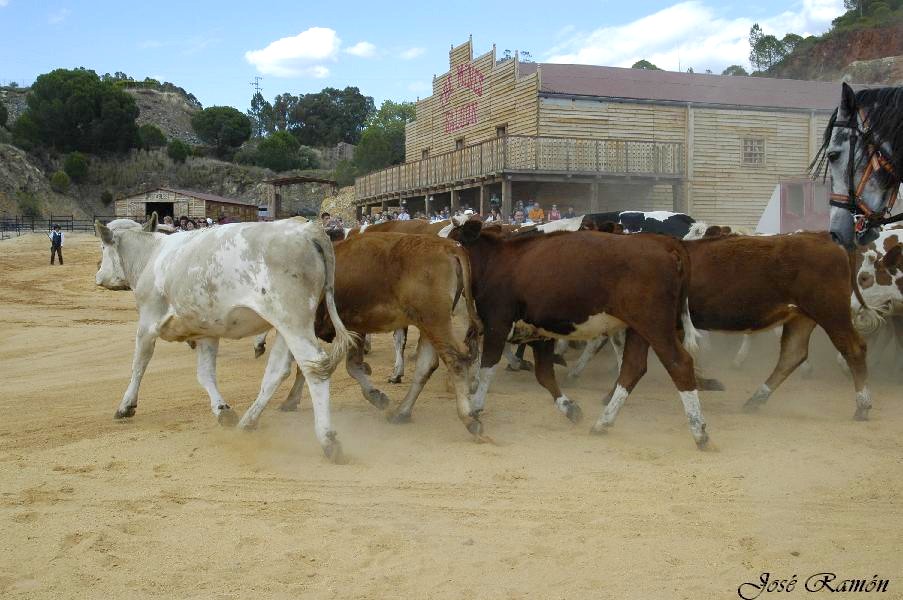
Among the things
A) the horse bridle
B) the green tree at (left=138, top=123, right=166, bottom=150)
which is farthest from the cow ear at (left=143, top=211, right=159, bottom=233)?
the green tree at (left=138, top=123, right=166, bottom=150)

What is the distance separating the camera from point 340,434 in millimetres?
7023

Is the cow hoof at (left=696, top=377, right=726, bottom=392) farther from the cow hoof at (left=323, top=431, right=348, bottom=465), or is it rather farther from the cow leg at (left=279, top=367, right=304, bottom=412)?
the cow hoof at (left=323, top=431, right=348, bottom=465)

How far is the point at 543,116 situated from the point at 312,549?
27552 mm

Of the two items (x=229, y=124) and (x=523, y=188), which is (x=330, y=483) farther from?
(x=229, y=124)

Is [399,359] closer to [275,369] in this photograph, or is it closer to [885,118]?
[275,369]

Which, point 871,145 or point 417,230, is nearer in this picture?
point 871,145

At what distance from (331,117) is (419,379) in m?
104

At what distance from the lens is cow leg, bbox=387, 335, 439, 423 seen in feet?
24.4

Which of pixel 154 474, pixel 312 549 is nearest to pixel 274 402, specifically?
pixel 154 474

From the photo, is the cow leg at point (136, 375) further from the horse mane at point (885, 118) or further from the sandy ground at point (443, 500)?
the horse mane at point (885, 118)

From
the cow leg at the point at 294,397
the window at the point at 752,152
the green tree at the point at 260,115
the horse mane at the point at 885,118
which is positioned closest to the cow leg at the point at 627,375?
the horse mane at the point at 885,118

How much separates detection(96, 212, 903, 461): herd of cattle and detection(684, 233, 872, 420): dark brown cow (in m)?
0.01

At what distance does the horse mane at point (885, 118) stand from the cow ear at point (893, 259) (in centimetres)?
476

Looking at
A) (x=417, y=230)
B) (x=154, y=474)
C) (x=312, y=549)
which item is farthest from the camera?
(x=417, y=230)
